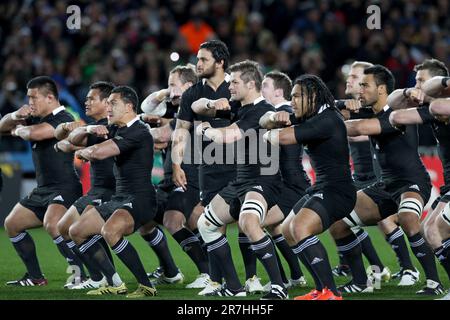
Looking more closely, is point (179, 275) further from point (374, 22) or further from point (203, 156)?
point (374, 22)

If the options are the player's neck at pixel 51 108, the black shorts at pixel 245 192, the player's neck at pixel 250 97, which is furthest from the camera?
the player's neck at pixel 51 108

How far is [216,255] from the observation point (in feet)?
31.7

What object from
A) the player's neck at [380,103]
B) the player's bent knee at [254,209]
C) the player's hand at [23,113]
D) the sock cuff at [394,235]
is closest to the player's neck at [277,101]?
the player's neck at [380,103]

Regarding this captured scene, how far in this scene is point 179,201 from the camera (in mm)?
10969

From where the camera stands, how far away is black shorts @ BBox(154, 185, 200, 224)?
35.9ft

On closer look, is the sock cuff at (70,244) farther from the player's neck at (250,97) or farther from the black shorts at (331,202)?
the black shorts at (331,202)

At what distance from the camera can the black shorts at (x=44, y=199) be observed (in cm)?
1097

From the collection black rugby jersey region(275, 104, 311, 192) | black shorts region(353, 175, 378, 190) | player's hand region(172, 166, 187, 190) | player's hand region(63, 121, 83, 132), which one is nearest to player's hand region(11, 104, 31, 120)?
player's hand region(63, 121, 83, 132)

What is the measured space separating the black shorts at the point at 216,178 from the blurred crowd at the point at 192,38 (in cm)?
783

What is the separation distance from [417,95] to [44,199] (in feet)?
14.0

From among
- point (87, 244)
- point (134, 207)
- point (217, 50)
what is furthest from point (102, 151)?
point (217, 50)

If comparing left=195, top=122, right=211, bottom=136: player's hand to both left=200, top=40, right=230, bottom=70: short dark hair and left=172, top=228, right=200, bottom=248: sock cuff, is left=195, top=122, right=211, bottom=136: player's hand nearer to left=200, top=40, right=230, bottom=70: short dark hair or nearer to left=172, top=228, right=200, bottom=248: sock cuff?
left=200, top=40, right=230, bottom=70: short dark hair

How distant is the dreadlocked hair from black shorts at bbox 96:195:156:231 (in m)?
1.85

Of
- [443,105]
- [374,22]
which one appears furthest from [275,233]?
[374,22]
